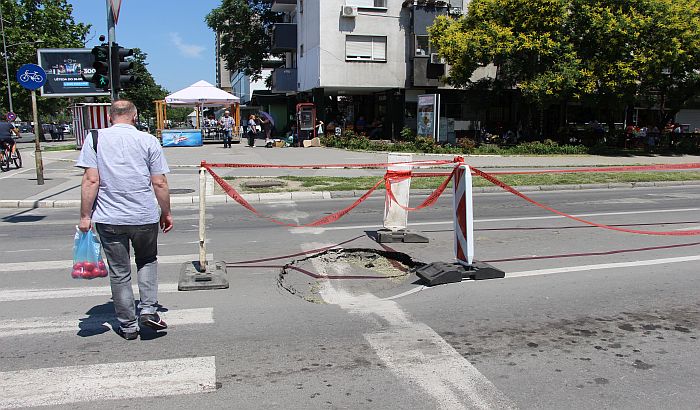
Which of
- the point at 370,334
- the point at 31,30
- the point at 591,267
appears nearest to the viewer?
the point at 370,334

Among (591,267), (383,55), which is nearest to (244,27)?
(383,55)

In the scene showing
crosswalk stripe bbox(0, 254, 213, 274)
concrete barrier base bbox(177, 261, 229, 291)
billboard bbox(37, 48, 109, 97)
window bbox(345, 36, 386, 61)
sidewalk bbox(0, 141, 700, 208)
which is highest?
window bbox(345, 36, 386, 61)

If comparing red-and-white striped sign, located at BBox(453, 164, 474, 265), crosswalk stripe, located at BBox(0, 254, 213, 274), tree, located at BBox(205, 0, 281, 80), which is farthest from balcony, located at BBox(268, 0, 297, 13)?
red-and-white striped sign, located at BBox(453, 164, 474, 265)

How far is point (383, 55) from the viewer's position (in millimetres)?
31281

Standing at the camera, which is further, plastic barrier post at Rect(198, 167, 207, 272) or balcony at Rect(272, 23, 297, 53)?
balcony at Rect(272, 23, 297, 53)

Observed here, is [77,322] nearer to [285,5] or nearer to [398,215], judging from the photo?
[398,215]

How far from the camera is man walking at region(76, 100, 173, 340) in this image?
4.27 m

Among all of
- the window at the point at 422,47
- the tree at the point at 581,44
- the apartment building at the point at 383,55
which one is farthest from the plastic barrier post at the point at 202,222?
the window at the point at 422,47

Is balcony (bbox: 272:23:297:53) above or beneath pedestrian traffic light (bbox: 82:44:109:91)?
above

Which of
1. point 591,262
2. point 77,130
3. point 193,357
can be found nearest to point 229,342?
point 193,357

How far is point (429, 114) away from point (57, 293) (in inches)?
909

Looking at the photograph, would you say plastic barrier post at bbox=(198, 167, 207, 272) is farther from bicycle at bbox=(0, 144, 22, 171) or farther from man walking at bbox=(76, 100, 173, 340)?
bicycle at bbox=(0, 144, 22, 171)

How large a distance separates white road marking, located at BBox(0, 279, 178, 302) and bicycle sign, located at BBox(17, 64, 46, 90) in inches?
397

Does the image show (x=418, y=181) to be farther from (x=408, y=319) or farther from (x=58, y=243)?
(x=408, y=319)
